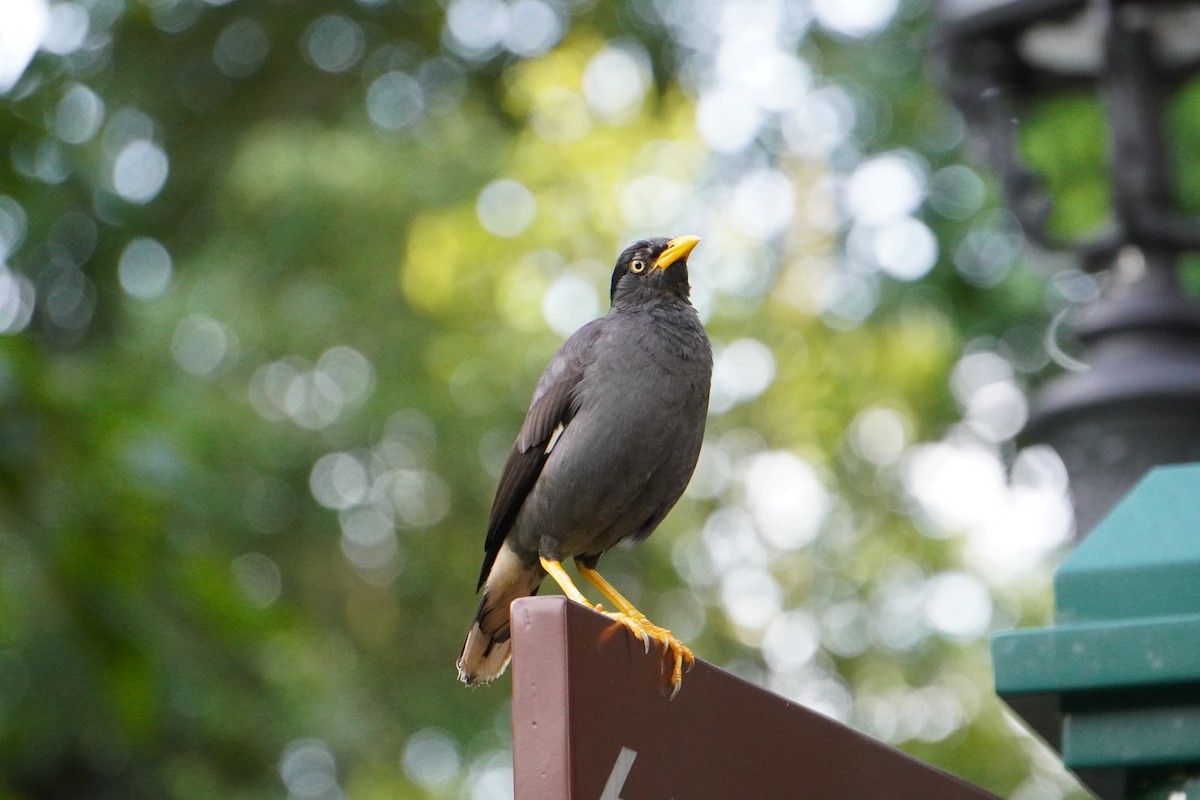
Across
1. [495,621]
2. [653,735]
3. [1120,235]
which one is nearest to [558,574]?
[495,621]

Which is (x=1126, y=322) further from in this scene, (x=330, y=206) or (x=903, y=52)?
(x=330, y=206)

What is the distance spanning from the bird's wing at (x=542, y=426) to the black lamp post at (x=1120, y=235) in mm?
1368

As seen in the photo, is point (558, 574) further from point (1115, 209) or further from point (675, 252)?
point (1115, 209)

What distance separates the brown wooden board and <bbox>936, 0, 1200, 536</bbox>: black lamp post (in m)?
2.02

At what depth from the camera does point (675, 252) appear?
4.14 metres

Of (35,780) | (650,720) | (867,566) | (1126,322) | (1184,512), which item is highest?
(1126,322)

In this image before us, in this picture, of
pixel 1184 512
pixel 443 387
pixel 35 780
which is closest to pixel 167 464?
pixel 1184 512

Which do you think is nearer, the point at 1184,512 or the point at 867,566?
the point at 1184,512

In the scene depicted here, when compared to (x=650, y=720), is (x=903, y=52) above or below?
above

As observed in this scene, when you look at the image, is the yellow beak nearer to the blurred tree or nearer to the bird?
the bird

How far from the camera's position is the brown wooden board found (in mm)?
1857

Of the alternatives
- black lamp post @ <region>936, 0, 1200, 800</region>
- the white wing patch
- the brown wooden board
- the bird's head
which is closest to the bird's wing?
the white wing patch

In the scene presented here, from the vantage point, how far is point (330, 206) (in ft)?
29.9

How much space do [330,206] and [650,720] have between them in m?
7.44
